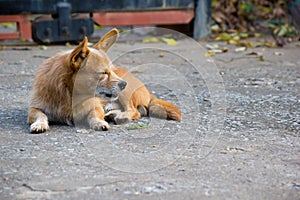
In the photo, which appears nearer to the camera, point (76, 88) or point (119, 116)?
point (76, 88)

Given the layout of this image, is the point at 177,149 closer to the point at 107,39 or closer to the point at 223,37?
the point at 107,39

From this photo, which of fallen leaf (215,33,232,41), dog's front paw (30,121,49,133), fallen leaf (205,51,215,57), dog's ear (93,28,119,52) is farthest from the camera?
fallen leaf (215,33,232,41)

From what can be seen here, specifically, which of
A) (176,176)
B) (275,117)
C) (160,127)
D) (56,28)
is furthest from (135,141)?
(56,28)

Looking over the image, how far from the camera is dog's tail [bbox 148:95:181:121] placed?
492cm

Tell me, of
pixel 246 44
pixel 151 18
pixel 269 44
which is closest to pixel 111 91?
pixel 246 44

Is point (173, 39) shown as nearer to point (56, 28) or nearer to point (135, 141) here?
point (56, 28)

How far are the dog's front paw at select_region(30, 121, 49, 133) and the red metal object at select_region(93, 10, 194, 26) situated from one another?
4785 millimetres

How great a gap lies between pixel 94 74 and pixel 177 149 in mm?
922

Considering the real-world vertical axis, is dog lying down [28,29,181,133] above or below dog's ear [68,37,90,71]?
below

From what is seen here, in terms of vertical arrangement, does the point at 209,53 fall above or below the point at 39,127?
below

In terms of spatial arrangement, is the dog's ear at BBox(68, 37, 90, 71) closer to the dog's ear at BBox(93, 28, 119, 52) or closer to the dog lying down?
the dog lying down

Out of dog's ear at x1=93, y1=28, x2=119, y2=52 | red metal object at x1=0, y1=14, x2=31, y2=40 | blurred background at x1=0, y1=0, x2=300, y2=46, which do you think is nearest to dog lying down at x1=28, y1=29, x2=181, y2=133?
dog's ear at x1=93, y1=28, x2=119, y2=52

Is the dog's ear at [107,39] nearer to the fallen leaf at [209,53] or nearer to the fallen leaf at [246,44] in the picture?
the fallen leaf at [209,53]

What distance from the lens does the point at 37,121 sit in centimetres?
449
